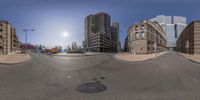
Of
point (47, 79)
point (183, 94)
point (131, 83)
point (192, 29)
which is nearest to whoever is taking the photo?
point (183, 94)

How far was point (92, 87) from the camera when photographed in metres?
9.46

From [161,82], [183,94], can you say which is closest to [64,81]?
[161,82]

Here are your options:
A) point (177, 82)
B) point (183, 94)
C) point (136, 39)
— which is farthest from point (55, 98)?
point (136, 39)

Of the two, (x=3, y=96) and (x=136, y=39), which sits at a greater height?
(x=136, y=39)

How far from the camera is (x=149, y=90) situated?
870 centimetres

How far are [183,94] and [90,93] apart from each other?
15.1 ft

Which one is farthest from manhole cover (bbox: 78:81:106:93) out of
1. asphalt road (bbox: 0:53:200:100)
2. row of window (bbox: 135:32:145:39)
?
row of window (bbox: 135:32:145:39)

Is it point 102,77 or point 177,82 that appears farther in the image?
point 102,77

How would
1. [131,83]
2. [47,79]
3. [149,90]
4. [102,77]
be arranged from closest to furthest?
[149,90] → [131,83] → [47,79] → [102,77]

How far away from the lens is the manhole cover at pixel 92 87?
884 cm

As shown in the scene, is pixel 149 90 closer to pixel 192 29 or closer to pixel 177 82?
pixel 177 82

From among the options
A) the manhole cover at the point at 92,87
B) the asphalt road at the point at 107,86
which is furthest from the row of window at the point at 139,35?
the manhole cover at the point at 92,87

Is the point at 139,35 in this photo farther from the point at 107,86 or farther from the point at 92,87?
the point at 92,87

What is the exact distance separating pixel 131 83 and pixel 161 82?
6.31ft
